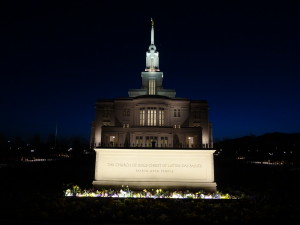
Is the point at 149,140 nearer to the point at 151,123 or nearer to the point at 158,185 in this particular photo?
the point at 151,123

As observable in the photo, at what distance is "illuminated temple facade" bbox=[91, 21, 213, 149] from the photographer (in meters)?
40.7

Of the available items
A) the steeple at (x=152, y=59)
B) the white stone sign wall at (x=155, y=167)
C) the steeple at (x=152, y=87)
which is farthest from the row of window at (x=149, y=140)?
the steeple at (x=152, y=59)

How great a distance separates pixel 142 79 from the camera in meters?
59.3

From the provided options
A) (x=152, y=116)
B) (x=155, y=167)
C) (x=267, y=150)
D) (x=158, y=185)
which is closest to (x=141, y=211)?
(x=158, y=185)

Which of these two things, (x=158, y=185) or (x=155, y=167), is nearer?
(x=158, y=185)

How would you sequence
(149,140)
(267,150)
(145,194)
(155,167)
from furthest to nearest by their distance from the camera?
(267,150) < (149,140) < (155,167) < (145,194)

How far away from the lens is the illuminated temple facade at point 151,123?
40656 millimetres

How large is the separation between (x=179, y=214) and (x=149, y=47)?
2432 inches

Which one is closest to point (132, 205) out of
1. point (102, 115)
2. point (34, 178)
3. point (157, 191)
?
point (157, 191)

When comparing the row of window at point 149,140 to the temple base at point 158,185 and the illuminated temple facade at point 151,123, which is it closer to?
the illuminated temple facade at point 151,123

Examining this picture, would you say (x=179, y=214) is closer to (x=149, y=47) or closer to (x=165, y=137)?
(x=165, y=137)

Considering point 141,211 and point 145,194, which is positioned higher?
point 145,194

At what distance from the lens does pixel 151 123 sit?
4447 centimetres

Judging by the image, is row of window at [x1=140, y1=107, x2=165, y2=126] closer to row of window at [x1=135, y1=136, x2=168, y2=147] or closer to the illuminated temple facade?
the illuminated temple facade
